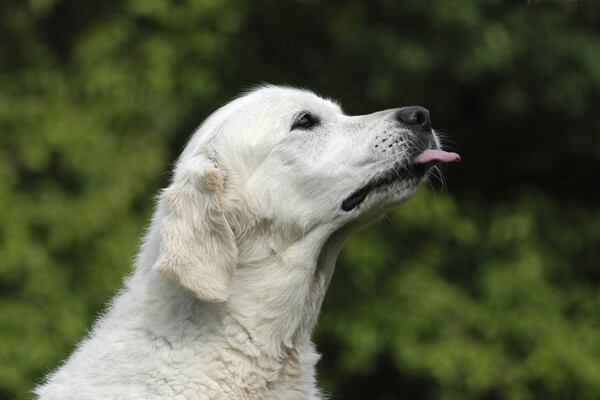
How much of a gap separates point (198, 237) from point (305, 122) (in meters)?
0.84

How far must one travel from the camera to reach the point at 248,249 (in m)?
3.98

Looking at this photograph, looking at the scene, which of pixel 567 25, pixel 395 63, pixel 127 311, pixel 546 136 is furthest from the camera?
pixel 546 136

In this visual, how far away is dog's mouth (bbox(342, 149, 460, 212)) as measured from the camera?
402cm

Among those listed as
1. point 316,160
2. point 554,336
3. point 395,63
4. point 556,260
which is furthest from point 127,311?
point 556,260

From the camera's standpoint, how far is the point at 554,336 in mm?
8766

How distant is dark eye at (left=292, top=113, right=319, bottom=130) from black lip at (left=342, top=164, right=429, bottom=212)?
429 millimetres

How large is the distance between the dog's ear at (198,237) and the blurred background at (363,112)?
4.30 meters

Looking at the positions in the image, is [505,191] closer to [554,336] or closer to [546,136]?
[546,136]

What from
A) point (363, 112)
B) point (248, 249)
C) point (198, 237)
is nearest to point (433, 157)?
point (248, 249)

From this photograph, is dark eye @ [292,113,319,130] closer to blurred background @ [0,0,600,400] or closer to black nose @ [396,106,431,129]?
black nose @ [396,106,431,129]

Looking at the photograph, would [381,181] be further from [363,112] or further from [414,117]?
[363,112]

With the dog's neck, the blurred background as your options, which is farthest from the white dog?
the blurred background

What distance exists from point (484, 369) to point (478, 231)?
4.82ft

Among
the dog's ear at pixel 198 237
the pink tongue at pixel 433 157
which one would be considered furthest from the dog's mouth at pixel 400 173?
the dog's ear at pixel 198 237
